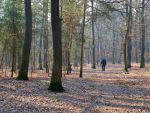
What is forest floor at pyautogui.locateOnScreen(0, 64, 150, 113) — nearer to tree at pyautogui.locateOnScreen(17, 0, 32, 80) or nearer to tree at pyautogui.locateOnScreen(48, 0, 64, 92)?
tree at pyautogui.locateOnScreen(48, 0, 64, 92)

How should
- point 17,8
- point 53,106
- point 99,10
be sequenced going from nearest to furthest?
point 53,106
point 99,10
point 17,8

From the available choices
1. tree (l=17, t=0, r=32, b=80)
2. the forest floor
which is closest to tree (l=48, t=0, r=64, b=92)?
the forest floor

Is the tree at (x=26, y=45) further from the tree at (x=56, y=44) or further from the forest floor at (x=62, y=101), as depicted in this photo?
the tree at (x=56, y=44)

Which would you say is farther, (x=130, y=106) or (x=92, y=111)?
(x=130, y=106)

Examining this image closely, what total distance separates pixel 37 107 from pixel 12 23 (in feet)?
51.5

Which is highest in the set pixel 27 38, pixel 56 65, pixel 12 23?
pixel 12 23

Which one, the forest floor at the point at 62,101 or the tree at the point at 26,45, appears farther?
the tree at the point at 26,45

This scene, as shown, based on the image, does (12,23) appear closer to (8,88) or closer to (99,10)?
(99,10)

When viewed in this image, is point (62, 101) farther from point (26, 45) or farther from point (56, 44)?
point (26, 45)

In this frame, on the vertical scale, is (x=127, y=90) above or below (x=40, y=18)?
below

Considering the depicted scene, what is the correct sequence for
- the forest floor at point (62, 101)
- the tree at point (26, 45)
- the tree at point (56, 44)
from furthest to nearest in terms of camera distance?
the tree at point (26, 45), the tree at point (56, 44), the forest floor at point (62, 101)

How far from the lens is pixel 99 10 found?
22.1 meters

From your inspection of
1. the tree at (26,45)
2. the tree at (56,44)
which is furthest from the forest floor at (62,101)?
the tree at (26,45)

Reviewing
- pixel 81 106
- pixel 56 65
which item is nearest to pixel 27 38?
pixel 56 65
